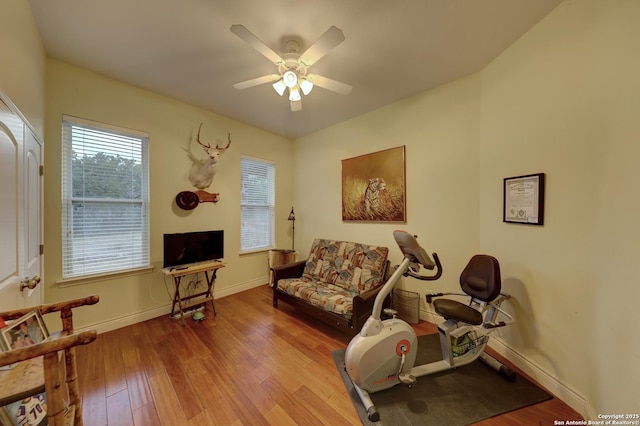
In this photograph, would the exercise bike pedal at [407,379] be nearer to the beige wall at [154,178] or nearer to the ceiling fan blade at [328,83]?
the ceiling fan blade at [328,83]

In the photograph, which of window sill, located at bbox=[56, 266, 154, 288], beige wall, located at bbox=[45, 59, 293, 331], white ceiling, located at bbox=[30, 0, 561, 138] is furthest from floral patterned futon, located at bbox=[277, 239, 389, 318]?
white ceiling, located at bbox=[30, 0, 561, 138]

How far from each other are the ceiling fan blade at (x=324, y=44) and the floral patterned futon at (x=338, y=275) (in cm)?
217

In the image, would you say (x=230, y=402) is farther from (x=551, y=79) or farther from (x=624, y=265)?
(x=551, y=79)

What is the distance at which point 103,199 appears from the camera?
2.39 metres

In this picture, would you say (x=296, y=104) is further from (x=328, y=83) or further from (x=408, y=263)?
(x=408, y=263)

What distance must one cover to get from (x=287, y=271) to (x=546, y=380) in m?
2.71

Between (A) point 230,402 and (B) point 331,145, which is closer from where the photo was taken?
(A) point 230,402

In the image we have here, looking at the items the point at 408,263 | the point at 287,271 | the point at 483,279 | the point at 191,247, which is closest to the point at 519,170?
the point at 483,279

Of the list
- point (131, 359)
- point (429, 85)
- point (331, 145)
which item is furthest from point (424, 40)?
point (131, 359)

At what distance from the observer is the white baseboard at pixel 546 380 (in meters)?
1.43

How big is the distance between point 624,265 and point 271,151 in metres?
4.07

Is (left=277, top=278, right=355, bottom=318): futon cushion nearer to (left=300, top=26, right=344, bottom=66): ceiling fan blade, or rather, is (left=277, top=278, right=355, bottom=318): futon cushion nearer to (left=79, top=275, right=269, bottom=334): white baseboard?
(left=79, top=275, right=269, bottom=334): white baseboard

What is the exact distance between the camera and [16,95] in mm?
1339

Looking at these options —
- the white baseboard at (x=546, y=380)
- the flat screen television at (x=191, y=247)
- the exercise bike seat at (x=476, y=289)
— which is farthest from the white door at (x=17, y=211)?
the white baseboard at (x=546, y=380)
